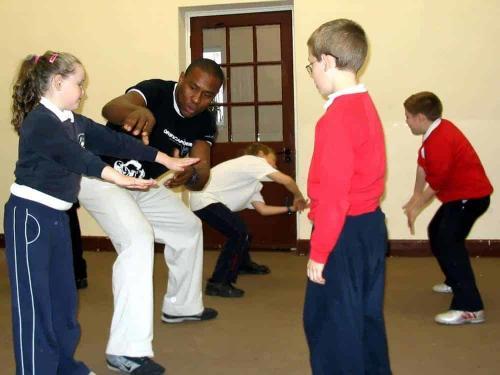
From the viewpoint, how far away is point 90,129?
248 centimetres

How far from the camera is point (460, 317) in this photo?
3510 mm

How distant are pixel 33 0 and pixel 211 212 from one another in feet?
11.7

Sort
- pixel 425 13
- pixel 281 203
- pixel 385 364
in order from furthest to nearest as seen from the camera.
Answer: pixel 281 203, pixel 425 13, pixel 385 364

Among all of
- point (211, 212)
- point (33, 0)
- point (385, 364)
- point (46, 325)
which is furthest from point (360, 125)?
point (33, 0)

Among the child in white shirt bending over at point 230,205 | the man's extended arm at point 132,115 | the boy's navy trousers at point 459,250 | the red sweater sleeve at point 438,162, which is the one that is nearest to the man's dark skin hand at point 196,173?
the man's extended arm at point 132,115

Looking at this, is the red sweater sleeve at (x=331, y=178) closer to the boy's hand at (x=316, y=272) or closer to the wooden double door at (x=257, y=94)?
the boy's hand at (x=316, y=272)

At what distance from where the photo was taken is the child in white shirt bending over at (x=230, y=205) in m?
4.33

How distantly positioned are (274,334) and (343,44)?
1.89 meters

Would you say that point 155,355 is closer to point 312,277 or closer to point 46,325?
point 46,325

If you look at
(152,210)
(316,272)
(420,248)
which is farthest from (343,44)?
(420,248)

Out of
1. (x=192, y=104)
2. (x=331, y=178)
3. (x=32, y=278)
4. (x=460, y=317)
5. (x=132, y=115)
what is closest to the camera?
(x=331, y=178)

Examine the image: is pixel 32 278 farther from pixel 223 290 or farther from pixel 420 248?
pixel 420 248

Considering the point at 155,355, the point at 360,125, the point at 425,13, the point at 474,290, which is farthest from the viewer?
the point at 425,13

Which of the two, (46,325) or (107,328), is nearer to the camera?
(46,325)
